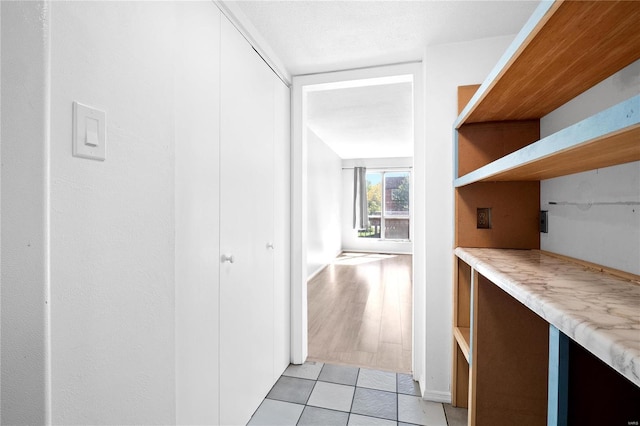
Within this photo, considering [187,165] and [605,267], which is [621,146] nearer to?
[605,267]

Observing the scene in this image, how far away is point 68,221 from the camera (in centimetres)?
68

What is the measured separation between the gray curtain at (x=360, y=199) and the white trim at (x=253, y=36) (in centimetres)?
547

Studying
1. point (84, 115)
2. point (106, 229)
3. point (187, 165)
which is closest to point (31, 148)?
point (84, 115)

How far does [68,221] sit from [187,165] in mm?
496

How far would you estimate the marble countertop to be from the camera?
0.41 meters

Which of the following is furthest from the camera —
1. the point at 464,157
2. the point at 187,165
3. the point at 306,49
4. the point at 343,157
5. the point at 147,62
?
the point at 343,157

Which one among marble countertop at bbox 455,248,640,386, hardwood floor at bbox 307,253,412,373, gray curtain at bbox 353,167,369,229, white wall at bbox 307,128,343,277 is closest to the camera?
marble countertop at bbox 455,248,640,386

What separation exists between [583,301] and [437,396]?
4.99 ft

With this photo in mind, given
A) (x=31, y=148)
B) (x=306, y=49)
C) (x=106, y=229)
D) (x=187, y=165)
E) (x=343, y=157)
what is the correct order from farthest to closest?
(x=343, y=157) → (x=306, y=49) → (x=187, y=165) → (x=106, y=229) → (x=31, y=148)

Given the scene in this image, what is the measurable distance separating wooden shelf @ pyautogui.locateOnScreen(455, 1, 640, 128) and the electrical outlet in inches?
22.1

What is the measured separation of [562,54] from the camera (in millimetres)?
855

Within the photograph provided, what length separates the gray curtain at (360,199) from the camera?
7.47 meters

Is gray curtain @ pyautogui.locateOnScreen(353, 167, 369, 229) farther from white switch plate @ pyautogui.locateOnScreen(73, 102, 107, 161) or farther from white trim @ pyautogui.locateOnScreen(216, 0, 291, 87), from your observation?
white switch plate @ pyautogui.locateOnScreen(73, 102, 107, 161)

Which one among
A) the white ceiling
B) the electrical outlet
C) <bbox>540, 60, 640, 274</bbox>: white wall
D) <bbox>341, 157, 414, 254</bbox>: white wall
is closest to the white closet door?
the white ceiling
